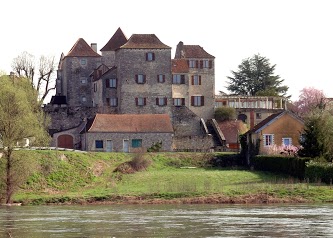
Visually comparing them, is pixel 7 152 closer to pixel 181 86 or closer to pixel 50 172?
pixel 50 172

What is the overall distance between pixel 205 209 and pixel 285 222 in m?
11.8

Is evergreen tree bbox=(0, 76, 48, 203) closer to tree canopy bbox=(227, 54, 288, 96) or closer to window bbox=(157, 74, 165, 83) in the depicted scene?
window bbox=(157, 74, 165, 83)

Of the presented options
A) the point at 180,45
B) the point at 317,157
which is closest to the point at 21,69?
the point at 180,45

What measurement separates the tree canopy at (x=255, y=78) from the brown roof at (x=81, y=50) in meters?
35.8

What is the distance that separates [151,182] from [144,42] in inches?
1501

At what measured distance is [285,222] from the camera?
5625 centimetres

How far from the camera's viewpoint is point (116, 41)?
13462 centimetres

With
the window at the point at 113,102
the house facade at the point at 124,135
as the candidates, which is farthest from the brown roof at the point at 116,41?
Answer: the house facade at the point at 124,135

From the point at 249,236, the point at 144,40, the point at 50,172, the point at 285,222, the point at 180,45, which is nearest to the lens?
the point at 249,236

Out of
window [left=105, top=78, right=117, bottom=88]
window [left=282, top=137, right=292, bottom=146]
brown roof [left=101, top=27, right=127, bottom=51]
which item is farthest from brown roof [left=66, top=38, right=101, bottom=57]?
window [left=282, top=137, right=292, bottom=146]

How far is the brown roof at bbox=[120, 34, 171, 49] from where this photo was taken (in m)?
122

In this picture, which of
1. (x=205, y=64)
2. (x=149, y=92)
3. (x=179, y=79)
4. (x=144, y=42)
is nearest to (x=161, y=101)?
(x=149, y=92)

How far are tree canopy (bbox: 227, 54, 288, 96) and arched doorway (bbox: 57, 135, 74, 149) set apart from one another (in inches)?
1954

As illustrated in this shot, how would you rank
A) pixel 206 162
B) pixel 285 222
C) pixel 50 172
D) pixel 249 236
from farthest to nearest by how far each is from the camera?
pixel 206 162 < pixel 50 172 < pixel 285 222 < pixel 249 236
